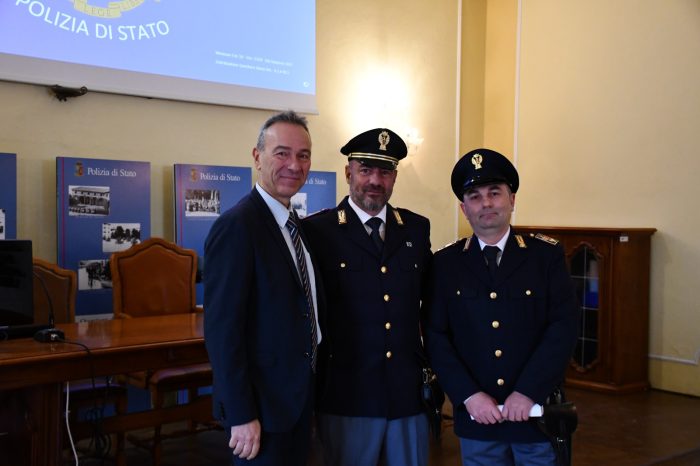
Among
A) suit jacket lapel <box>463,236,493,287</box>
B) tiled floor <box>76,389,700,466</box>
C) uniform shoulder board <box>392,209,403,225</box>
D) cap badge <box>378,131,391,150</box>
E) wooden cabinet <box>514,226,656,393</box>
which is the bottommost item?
tiled floor <box>76,389,700,466</box>

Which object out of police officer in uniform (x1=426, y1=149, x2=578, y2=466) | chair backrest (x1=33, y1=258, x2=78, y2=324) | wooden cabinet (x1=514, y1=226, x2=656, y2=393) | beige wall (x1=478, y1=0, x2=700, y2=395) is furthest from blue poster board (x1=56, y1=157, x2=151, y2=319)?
beige wall (x1=478, y1=0, x2=700, y2=395)

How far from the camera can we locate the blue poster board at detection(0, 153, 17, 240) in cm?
416

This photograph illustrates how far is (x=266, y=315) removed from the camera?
1.81 meters

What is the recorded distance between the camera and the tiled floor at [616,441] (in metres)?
3.78

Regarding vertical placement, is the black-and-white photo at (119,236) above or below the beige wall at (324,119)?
below

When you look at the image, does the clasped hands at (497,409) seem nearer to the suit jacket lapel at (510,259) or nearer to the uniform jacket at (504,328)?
the uniform jacket at (504,328)

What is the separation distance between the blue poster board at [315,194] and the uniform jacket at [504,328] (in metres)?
3.51

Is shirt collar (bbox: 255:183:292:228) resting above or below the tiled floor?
above

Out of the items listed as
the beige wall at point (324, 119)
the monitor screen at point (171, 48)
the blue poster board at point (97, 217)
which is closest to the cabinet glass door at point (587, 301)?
the beige wall at point (324, 119)

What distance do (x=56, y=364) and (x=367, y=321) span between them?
52.6 inches

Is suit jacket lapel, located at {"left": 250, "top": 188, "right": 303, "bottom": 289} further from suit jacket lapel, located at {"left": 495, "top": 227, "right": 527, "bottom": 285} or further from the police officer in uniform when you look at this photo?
suit jacket lapel, located at {"left": 495, "top": 227, "right": 527, "bottom": 285}

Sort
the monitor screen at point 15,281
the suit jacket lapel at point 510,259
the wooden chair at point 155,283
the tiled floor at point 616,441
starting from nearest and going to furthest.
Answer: the suit jacket lapel at point 510,259 → the monitor screen at point 15,281 → the tiled floor at point 616,441 → the wooden chair at point 155,283

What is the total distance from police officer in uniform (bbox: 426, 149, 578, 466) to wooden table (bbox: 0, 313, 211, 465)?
1.33m

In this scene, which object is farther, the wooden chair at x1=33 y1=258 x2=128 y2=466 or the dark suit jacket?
the wooden chair at x1=33 y1=258 x2=128 y2=466
